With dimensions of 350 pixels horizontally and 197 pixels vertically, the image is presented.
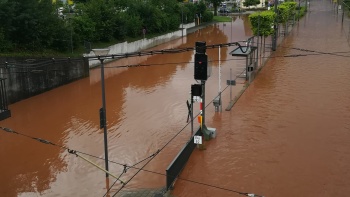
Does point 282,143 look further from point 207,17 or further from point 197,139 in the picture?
point 207,17

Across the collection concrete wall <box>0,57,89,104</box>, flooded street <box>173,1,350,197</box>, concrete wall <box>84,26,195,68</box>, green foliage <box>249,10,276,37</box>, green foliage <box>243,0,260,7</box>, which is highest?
green foliage <box>243,0,260,7</box>

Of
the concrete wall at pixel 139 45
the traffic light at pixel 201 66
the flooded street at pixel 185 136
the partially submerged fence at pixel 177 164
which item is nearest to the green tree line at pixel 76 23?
the concrete wall at pixel 139 45

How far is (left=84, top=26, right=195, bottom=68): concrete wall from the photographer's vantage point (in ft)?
115

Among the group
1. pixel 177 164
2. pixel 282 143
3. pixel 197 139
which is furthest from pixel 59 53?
pixel 177 164

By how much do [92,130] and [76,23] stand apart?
17468 mm

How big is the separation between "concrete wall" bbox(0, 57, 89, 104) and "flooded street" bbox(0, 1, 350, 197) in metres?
0.54

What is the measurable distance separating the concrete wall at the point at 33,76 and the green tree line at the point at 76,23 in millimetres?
2587

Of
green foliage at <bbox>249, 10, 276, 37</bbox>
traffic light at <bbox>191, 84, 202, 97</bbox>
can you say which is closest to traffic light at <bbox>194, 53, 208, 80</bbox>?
traffic light at <bbox>191, 84, 202, 97</bbox>

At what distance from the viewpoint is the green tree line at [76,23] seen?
25.2m

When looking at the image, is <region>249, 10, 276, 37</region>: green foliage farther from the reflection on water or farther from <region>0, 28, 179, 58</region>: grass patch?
<region>0, 28, 179, 58</region>: grass patch

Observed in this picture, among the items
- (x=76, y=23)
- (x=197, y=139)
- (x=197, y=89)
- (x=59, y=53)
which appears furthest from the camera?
(x=76, y=23)

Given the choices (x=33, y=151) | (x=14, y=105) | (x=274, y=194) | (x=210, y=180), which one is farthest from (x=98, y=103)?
(x=274, y=194)

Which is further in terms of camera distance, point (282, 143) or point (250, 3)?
point (250, 3)

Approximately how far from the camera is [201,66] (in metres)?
13.7
